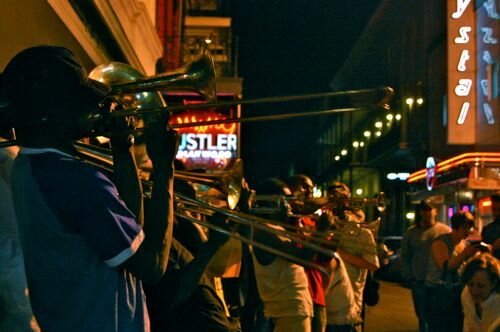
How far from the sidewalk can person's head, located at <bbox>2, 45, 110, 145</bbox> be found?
8800mm

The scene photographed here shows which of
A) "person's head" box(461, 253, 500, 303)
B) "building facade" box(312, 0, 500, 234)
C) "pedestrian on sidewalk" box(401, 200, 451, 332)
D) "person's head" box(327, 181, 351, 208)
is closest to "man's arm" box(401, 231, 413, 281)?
"pedestrian on sidewalk" box(401, 200, 451, 332)

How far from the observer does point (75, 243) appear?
186 cm

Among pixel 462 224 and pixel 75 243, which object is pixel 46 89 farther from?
pixel 462 224

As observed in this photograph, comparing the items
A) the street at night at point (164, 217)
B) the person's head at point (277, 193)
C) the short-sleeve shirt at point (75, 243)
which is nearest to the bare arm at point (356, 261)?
the street at night at point (164, 217)

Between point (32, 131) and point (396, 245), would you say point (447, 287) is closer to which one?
point (32, 131)

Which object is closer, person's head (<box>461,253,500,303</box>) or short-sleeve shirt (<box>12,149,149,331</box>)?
short-sleeve shirt (<box>12,149,149,331</box>)

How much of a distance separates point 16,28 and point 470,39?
48.8 ft

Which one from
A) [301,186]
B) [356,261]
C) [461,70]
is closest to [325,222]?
[301,186]

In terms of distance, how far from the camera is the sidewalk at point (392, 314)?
10430 mm

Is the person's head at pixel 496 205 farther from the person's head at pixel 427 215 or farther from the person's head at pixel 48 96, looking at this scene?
the person's head at pixel 48 96

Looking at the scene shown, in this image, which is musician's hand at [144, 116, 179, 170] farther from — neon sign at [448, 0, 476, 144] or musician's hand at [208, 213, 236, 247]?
neon sign at [448, 0, 476, 144]

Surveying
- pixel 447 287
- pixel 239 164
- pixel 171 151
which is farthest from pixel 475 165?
pixel 171 151

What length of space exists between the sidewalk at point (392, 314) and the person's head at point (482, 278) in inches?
207

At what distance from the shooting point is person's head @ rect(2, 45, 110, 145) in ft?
6.29
